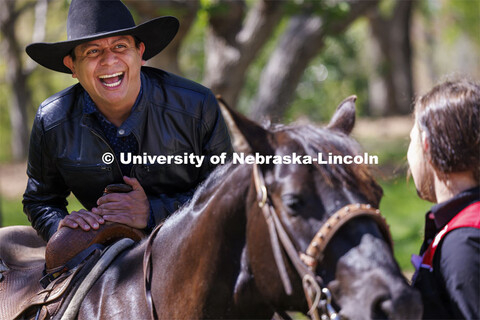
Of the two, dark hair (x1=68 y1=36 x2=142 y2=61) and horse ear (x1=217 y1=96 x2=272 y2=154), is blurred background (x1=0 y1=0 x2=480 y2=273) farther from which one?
dark hair (x1=68 y1=36 x2=142 y2=61)

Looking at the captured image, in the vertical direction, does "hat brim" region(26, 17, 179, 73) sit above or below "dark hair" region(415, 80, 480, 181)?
above

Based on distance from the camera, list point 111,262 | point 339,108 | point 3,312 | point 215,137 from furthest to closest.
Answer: point 215,137, point 3,312, point 111,262, point 339,108

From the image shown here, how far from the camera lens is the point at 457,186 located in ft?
7.80

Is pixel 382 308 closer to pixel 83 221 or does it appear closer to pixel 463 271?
pixel 463 271

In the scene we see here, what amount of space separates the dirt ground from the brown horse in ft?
36.1

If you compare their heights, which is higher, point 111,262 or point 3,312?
point 111,262

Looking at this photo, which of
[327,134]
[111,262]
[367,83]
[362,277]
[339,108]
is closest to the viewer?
[362,277]

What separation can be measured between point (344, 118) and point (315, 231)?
0.57 metres

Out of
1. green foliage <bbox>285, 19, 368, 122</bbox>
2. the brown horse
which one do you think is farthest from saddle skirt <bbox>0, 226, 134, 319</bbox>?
green foliage <bbox>285, 19, 368, 122</bbox>

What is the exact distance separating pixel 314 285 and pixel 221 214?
0.46 m

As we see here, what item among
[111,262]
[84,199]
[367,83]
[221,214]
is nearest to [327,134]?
[221,214]

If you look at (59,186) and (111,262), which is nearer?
(111,262)

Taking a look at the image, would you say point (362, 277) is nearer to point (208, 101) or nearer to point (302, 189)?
point (302, 189)

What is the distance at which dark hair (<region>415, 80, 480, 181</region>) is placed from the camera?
2.28 meters
